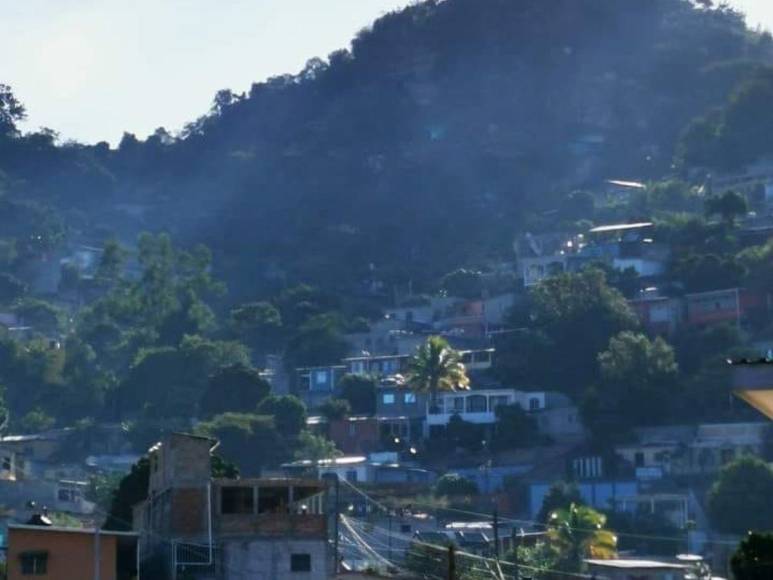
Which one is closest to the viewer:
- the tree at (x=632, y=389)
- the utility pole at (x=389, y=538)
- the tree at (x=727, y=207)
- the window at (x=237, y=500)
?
the window at (x=237, y=500)

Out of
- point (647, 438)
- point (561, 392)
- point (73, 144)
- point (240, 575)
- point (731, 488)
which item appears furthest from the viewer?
point (73, 144)

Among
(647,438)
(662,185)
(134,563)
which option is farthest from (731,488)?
(662,185)

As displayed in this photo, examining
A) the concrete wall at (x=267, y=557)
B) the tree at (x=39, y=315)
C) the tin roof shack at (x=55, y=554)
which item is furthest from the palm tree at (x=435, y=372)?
the tin roof shack at (x=55, y=554)

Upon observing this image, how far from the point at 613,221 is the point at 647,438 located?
45.1 m

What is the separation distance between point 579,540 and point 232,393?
39504 millimetres

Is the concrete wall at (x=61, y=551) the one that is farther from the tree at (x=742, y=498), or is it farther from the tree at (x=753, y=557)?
the tree at (x=742, y=498)

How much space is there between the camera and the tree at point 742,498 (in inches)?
3182

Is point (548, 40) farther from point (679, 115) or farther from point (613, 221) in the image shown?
point (613, 221)

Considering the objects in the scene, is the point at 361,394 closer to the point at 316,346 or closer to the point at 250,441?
the point at 316,346

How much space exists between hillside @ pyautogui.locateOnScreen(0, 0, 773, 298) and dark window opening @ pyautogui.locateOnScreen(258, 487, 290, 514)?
98.5 m

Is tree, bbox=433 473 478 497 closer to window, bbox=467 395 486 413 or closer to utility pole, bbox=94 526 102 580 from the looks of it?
window, bbox=467 395 486 413

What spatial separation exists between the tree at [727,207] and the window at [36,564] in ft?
288

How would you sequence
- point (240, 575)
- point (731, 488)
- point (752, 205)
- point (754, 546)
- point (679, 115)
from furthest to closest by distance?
point (679, 115)
point (752, 205)
point (731, 488)
point (240, 575)
point (754, 546)

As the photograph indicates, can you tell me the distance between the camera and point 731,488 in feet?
271
